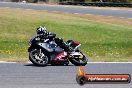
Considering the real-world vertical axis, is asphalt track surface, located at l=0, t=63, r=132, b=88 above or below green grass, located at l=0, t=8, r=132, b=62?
above

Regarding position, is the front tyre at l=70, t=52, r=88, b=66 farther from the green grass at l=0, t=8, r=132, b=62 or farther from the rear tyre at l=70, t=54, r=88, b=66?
the green grass at l=0, t=8, r=132, b=62

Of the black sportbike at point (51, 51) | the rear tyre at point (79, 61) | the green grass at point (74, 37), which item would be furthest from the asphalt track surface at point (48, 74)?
the green grass at point (74, 37)

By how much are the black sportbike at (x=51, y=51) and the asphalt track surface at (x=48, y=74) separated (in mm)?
241

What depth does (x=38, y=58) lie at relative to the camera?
45.7 feet

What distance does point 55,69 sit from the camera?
1326 centimetres

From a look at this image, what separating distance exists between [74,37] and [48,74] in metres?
14.3

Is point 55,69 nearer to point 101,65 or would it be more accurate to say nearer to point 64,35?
point 101,65

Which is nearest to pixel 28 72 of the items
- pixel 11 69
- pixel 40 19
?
pixel 11 69

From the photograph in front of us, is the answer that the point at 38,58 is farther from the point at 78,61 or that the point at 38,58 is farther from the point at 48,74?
the point at 48,74

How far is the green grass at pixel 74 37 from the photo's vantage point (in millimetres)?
17906

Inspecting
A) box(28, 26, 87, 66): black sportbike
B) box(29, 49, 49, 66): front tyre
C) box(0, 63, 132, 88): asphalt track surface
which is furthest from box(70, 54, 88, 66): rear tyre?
box(29, 49, 49, 66): front tyre

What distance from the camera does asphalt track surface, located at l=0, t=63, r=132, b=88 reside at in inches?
393

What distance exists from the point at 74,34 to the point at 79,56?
44.0 ft

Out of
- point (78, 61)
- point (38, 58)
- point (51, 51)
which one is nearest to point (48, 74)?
point (38, 58)
